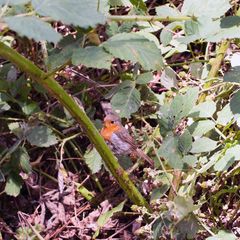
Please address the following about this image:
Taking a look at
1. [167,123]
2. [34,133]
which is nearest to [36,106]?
[34,133]

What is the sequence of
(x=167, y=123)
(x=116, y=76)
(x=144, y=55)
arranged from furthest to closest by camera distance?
(x=116, y=76), (x=167, y=123), (x=144, y=55)

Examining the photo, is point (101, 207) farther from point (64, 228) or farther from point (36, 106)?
point (36, 106)

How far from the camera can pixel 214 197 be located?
4.68ft

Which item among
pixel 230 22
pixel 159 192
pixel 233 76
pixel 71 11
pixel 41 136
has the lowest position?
pixel 159 192

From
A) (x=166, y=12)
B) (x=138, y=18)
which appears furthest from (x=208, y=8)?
(x=138, y=18)

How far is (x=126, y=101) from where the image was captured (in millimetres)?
1366

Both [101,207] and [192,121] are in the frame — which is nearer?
[192,121]

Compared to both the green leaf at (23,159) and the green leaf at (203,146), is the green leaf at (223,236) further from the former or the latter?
the green leaf at (23,159)

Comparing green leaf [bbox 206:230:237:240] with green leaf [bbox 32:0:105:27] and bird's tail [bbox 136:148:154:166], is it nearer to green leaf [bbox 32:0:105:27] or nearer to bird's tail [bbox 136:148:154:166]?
bird's tail [bbox 136:148:154:166]

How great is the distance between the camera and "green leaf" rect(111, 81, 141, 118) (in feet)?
4.43

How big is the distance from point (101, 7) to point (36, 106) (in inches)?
12.9

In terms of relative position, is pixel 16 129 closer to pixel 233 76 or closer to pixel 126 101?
pixel 126 101

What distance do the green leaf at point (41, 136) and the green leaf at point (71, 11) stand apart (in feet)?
1.89

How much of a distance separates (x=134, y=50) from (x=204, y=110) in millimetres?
358
